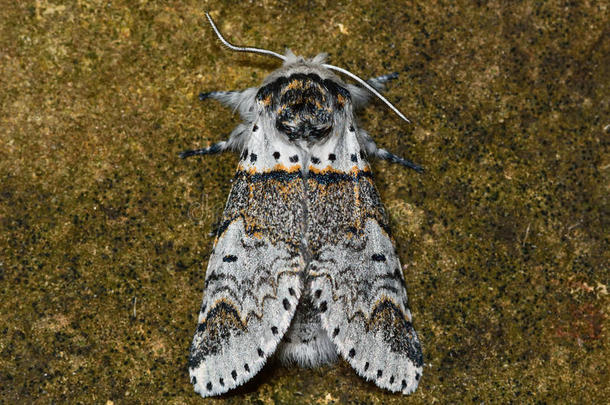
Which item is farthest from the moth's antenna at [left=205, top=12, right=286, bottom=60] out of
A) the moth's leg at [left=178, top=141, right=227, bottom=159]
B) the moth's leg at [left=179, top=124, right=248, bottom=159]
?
the moth's leg at [left=178, top=141, right=227, bottom=159]

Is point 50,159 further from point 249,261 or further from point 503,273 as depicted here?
point 503,273

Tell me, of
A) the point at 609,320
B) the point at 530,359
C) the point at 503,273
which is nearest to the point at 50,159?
the point at 503,273

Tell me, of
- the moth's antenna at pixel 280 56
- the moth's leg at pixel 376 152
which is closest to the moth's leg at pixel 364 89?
the moth's antenna at pixel 280 56

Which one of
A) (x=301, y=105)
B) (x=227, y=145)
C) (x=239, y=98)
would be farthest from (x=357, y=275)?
(x=239, y=98)

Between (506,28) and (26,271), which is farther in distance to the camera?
(506,28)

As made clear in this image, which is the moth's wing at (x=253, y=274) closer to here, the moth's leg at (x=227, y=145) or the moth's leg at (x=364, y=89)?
the moth's leg at (x=227, y=145)

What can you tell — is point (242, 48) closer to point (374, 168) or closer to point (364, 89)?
point (364, 89)
